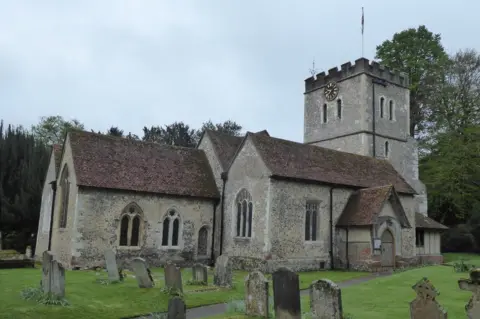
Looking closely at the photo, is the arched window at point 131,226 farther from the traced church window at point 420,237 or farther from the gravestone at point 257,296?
the traced church window at point 420,237

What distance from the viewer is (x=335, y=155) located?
1104 inches

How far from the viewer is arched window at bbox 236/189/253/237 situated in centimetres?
2352

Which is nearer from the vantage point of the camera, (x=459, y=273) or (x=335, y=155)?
(x=459, y=273)

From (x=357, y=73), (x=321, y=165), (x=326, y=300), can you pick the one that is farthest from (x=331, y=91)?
(x=326, y=300)

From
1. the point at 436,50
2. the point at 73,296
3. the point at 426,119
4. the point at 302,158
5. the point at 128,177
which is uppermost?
the point at 436,50

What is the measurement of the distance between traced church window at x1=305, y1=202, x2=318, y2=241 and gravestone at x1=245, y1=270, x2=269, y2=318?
12386 millimetres

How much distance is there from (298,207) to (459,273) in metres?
7.94

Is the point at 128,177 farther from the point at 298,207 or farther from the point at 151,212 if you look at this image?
the point at 298,207

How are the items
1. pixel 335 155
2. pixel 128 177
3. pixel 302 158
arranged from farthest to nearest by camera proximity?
pixel 335 155 < pixel 302 158 < pixel 128 177

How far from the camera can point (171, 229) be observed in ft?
78.4

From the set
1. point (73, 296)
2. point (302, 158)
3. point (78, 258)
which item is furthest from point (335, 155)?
point (73, 296)

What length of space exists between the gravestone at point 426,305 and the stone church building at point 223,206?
42.9ft

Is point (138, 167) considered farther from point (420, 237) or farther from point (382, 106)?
point (382, 106)

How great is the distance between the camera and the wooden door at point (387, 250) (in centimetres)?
2359
